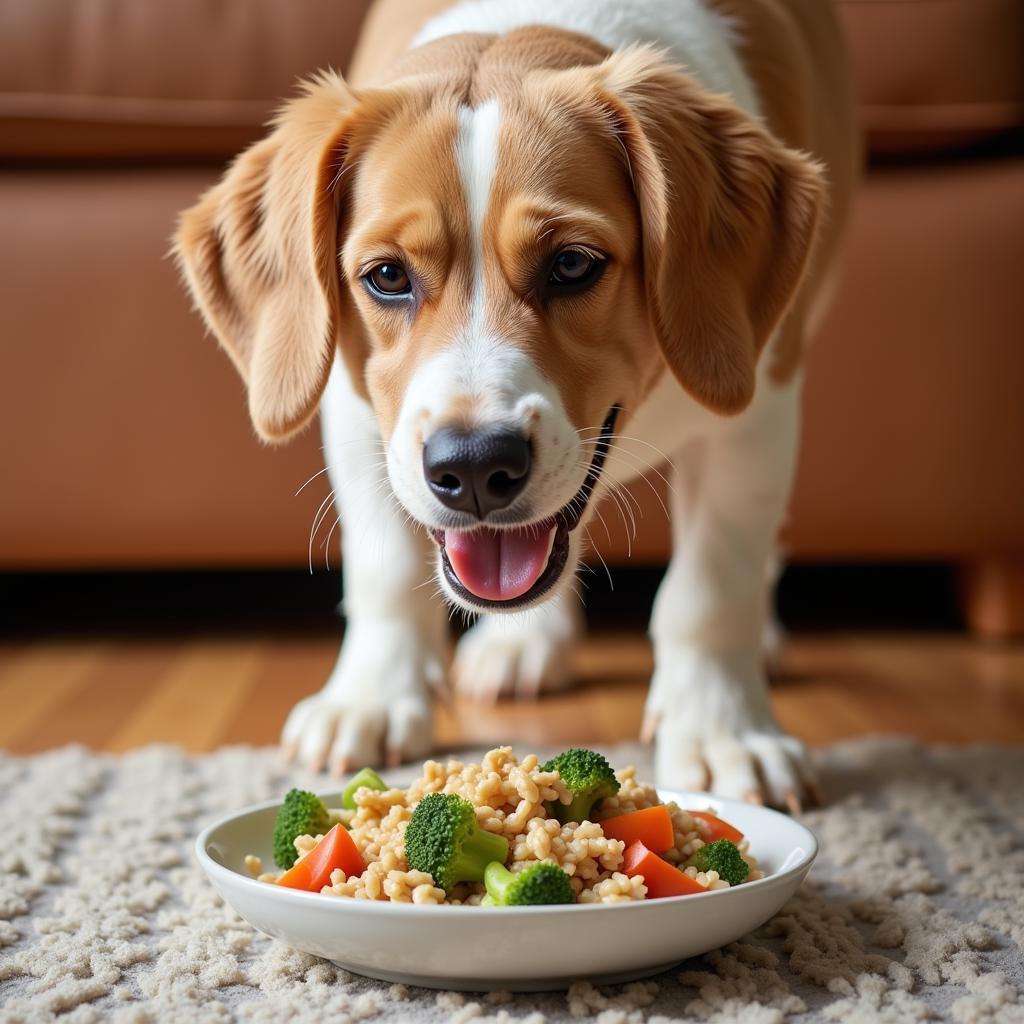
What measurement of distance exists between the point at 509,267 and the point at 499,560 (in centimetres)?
32

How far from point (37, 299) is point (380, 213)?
3.90 ft

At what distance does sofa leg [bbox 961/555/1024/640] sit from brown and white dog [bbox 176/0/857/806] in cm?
95

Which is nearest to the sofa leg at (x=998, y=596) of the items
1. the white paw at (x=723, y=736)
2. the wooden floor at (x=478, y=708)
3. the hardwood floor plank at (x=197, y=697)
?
the wooden floor at (x=478, y=708)

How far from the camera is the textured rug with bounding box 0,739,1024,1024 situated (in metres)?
1.18

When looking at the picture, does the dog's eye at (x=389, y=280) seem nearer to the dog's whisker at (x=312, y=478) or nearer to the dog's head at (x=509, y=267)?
the dog's head at (x=509, y=267)

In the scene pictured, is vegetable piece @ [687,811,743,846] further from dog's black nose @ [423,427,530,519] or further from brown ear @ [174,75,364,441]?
brown ear @ [174,75,364,441]

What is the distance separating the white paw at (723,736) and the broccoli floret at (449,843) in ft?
2.13

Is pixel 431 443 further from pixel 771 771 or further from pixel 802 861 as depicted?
pixel 771 771

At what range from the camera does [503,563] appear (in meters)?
1.62

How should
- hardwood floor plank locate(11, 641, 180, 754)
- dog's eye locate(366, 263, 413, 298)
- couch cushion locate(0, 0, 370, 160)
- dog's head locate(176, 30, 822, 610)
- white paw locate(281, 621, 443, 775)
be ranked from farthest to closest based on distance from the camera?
couch cushion locate(0, 0, 370, 160)
hardwood floor plank locate(11, 641, 180, 754)
white paw locate(281, 621, 443, 775)
dog's eye locate(366, 263, 413, 298)
dog's head locate(176, 30, 822, 610)

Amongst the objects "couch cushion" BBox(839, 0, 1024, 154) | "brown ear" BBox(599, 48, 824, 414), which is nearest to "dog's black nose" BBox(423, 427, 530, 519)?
"brown ear" BBox(599, 48, 824, 414)

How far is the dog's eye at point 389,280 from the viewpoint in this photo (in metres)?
1.66

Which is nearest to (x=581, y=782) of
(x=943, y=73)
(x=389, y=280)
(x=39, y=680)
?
(x=389, y=280)

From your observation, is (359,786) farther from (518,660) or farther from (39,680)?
(39,680)
